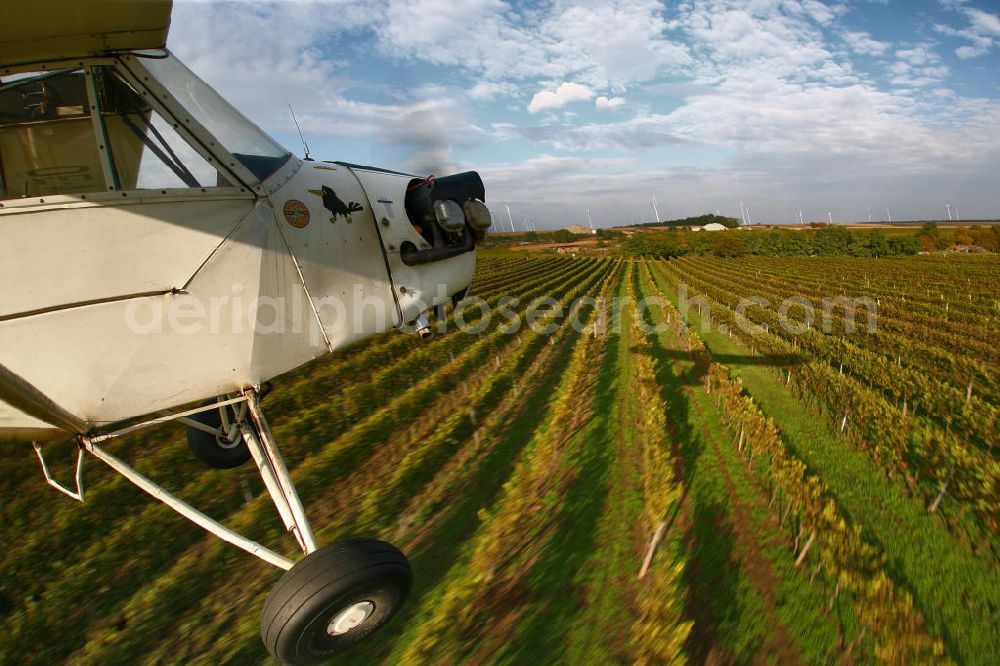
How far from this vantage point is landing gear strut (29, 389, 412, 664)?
2389 mm

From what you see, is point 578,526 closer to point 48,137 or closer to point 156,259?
point 156,259

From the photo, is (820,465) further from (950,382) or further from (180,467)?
(180,467)

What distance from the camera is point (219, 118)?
8.25 ft

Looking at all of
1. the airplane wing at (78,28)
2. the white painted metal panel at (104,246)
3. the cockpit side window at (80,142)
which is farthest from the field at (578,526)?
the airplane wing at (78,28)

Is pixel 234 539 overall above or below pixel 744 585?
above

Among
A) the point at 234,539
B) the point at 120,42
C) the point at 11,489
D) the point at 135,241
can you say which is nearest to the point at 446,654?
the point at 234,539

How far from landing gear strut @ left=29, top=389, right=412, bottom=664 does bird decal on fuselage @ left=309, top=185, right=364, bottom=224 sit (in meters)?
1.30

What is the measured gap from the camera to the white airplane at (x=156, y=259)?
78.3 inches

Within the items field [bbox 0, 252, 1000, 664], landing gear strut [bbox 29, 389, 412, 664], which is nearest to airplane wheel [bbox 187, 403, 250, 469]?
field [bbox 0, 252, 1000, 664]

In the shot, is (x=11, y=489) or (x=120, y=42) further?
(x=11, y=489)

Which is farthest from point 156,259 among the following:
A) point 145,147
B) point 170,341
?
point 145,147

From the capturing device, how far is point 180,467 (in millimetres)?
5539

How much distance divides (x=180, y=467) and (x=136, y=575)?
183 centimetres

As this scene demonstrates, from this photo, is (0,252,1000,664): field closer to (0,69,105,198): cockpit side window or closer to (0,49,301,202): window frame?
(0,49,301,202): window frame
